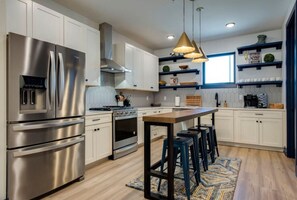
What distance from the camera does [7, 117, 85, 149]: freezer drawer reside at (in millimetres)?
1940

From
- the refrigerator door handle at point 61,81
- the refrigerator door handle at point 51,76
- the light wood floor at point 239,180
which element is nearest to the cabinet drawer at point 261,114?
the light wood floor at point 239,180

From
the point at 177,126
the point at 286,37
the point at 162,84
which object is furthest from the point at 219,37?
the point at 177,126

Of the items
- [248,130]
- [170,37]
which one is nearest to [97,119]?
[170,37]

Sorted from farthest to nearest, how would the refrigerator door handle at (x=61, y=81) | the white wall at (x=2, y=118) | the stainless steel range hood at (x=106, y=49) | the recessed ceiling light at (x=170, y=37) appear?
the recessed ceiling light at (x=170, y=37)
the stainless steel range hood at (x=106, y=49)
the refrigerator door handle at (x=61, y=81)
the white wall at (x=2, y=118)

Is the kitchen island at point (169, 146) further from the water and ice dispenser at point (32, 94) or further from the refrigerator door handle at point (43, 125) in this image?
the water and ice dispenser at point (32, 94)

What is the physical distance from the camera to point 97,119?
10.3 ft

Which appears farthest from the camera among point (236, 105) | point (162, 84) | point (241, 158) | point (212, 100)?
point (162, 84)

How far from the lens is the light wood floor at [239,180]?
2.21 metres

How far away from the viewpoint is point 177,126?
547 centimetres

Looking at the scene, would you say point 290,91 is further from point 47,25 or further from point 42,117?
point 47,25

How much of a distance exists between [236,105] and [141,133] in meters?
2.54

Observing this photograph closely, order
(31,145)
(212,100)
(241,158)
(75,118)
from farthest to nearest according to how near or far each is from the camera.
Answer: (212,100) → (241,158) → (75,118) → (31,145)

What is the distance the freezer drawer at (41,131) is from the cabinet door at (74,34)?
4.09 ft

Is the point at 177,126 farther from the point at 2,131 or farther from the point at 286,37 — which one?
the point at 2,131
